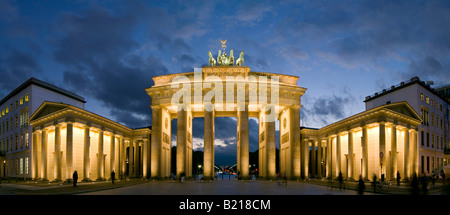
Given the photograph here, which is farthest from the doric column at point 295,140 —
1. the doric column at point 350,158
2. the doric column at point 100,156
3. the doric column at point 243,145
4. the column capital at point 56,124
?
the column capital at point 56,124

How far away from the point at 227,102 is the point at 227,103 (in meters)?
0.67

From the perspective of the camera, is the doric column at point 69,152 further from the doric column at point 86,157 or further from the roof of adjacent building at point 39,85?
the roof of adjacent building at point 39,85

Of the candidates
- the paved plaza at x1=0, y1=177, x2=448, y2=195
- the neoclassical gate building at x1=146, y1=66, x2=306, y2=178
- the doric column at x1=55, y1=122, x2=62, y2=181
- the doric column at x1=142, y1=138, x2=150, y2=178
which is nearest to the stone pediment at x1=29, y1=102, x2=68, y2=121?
the doric column at x1=55, y1=122, x2=62, y2=181

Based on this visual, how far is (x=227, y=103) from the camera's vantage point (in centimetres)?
5500

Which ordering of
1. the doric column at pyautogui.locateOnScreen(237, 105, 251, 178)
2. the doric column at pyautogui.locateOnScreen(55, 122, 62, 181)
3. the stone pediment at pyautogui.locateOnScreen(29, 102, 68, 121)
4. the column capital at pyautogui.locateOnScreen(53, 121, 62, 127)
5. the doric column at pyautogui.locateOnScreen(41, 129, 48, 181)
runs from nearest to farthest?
the doric column at pyautogui.locateOnScreen(55, 122, 62, 181) → the column capital at pyautogui.locateOnScreen(53, 121, 62, 127) → the stone pediment at pyautogui.locateOnScreen(29, 102, 68, 121) → the doric column at pyautogui.locateOnScreen(41, 129, 48, 181) → the doric column at pyautogui.locateOnScreen(237, 105, 251, 178)

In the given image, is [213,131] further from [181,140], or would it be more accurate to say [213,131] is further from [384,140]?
[384,140]

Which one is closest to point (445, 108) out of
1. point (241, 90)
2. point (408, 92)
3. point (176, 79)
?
point (408, 92)

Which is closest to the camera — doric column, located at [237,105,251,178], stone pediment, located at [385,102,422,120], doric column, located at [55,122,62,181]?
doric column, located at [55,122,62,181]

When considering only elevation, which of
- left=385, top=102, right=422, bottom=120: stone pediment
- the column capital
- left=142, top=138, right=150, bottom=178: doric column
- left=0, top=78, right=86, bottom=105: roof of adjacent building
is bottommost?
left=142, top=138, right=150, bottom=178: doric column

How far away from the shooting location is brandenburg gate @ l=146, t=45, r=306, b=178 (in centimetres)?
5412

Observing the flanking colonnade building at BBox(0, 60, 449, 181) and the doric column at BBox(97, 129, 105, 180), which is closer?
the flanking colonnade building at BBox(0, 60, 449, 181)

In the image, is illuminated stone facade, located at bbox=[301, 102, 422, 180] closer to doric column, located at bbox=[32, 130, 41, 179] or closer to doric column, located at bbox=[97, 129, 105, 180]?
doric column, located at bbox=[97, 129, 105, 180]

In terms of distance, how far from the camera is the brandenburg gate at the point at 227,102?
178 ft

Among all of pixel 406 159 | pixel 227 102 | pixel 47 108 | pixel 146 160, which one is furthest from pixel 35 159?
pixel 406 159
